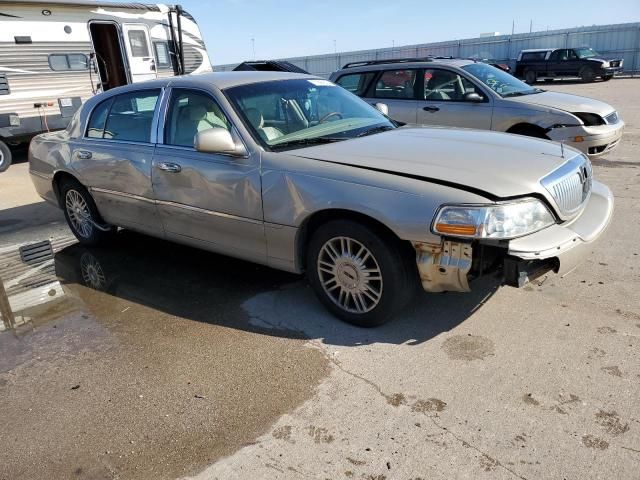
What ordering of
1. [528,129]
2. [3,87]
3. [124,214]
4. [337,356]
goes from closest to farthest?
[337,356], [124,214], [528,129], [3,87]

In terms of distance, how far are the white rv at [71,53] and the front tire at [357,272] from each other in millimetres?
8937

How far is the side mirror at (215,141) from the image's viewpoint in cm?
378

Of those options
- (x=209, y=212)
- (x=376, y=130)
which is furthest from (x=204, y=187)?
(x=376, y=130)

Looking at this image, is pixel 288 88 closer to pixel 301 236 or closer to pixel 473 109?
pixel 301 236

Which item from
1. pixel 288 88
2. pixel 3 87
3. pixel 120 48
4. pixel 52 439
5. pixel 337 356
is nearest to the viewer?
pixel 52 439

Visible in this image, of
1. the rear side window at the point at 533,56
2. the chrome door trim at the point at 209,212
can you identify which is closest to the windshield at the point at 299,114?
the chrome door trim at the point at 209,212

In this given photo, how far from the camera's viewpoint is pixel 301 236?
3.79m

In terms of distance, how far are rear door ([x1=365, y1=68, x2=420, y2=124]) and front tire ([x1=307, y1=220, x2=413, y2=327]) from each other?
4883 millimetres

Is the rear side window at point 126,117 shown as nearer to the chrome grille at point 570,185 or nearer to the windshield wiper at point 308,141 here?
the windshield wiper at point 308,141

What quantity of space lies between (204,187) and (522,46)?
3562 centimetres

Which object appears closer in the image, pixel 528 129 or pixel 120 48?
pixel 528 129

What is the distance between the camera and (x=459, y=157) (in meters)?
3.56

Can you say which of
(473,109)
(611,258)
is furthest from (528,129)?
(611,258)

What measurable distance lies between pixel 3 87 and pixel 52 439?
921 cm
